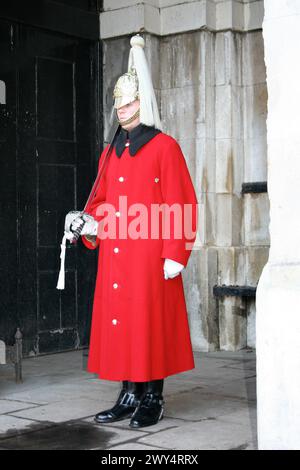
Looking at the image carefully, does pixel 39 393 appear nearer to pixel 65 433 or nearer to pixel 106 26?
pixel 65 433

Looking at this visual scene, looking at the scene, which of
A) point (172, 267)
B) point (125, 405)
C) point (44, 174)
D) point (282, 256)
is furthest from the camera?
point (44, 174)

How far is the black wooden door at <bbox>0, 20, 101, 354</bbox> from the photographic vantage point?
7.72 m

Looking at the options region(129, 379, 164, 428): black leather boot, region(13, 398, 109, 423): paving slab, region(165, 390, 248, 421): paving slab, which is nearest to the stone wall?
region(165, 390, 248, 421): paving slab

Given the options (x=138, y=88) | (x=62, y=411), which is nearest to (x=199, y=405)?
(x=62, y=411)

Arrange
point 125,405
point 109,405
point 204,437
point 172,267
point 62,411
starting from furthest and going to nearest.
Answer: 1. point 109,405
2. point 62,411
3. point 125,405
4. point 172,267
5. point 204,437

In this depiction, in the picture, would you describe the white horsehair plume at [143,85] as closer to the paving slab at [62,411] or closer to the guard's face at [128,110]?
the guard's face at [128,110]

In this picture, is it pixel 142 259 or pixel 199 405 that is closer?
pixel 142 259

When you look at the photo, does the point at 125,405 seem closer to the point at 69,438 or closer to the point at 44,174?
the point at 69,438

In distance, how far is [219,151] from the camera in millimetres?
8344

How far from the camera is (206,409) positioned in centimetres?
567

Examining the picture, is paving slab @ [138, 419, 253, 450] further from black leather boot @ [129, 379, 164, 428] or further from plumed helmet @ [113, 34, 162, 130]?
plumed helmet @ [113, 34, 162, 130]

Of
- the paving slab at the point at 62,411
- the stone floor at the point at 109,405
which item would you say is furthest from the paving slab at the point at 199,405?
the paving slab at the point at 62,411

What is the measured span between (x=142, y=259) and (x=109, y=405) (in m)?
1.15
